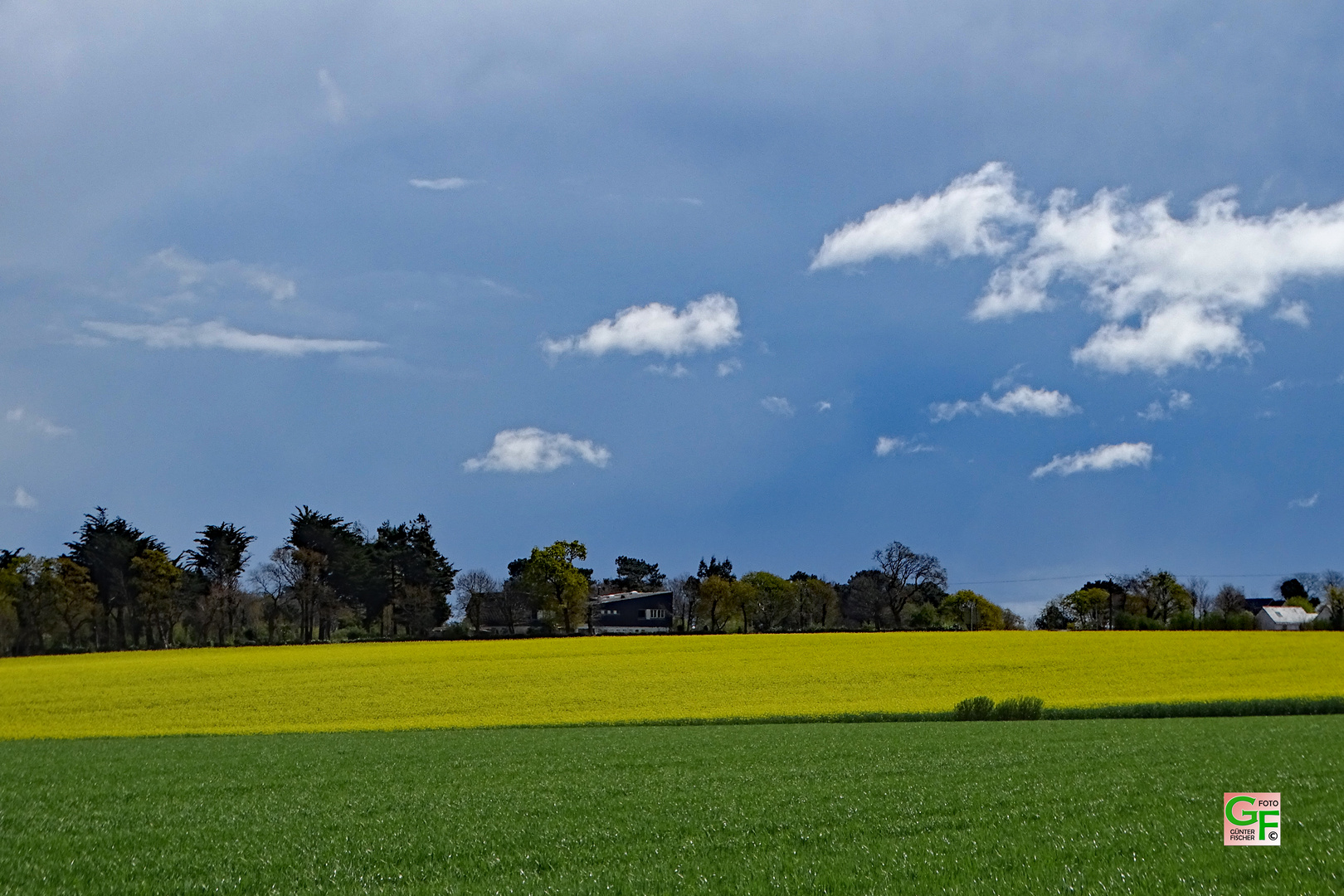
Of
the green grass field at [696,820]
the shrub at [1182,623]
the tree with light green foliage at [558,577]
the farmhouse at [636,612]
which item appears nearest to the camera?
the green grass field at [696,820]

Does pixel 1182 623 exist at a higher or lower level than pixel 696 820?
lower

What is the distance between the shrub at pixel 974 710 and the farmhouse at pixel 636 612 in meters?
104

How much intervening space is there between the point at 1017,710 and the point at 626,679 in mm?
17618

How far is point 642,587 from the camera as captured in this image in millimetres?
178625

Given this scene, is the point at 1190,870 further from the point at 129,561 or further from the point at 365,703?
the point at 129,561

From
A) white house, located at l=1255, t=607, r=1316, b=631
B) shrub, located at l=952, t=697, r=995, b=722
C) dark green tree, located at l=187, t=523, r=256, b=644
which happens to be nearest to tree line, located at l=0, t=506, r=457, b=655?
dark green tree, located at l=187, t=523, r=256, b=644

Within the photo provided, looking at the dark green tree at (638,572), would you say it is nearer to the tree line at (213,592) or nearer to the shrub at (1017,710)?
the tree line at (213,592)

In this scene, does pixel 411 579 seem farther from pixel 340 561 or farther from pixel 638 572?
pixel 638 572

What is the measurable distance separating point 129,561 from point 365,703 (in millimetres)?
65992

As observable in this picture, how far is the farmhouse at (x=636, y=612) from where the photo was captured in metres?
138

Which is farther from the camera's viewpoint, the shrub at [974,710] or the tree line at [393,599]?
the tree line at [393,599]

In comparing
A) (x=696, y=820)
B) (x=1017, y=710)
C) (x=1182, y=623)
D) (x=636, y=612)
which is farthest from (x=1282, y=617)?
(x=696, y=820)

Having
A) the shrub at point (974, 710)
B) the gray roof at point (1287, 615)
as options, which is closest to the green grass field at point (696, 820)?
the shrub at point (974, 710)

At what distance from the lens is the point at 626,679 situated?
44.2 m
